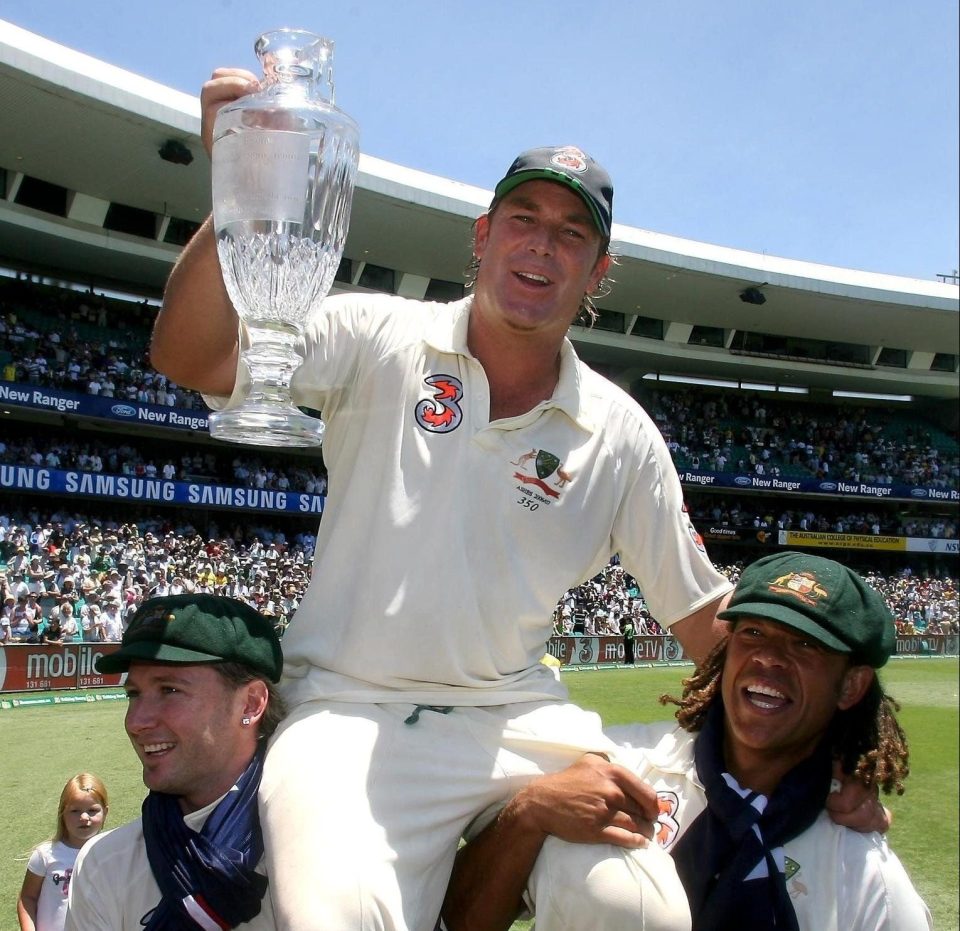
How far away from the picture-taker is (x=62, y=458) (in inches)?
850

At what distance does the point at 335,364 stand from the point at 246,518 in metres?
23.4

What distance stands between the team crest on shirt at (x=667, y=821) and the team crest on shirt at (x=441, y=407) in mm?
939

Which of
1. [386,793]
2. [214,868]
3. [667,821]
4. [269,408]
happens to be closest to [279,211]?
[269,408]

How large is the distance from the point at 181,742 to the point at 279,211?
3.53 ft

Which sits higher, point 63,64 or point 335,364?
point 63,64

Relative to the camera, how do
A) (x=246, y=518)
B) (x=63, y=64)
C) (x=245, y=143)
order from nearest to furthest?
(x=245, y=143)
(x=63, y=64)
(x=246, y=518)

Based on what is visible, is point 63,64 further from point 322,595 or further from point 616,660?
point 322,595

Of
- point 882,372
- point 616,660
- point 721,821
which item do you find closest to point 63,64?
point 616,660

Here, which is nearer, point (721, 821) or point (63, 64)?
point (721, 821)

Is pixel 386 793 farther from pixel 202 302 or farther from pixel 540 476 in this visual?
pixel 202 302

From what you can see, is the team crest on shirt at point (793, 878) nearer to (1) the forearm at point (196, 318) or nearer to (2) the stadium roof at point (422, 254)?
(1) the forearm at point (196, 318)

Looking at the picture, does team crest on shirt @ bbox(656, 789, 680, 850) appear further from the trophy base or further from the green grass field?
the green grass field

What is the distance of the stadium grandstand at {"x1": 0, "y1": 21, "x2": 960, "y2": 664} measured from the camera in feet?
62.5

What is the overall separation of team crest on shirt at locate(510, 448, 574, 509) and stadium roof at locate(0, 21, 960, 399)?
1247 cm
